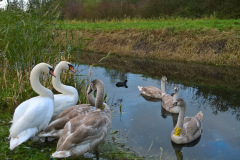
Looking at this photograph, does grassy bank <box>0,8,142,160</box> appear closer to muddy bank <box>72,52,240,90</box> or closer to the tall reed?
the tall reed

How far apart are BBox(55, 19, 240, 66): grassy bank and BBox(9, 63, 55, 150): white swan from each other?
286 inches

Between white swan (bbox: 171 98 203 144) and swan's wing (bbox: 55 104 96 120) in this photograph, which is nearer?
swan's wing (bbox: 55 104 96 120)

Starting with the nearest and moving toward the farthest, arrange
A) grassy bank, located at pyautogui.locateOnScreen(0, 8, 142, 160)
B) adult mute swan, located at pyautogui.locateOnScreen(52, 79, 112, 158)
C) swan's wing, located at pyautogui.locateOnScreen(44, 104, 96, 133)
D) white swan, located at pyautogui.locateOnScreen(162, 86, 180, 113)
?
adult mute swan, located at pyautogui.locateOnScreen(52, 79, 112, 158), swan's wing, located at pyautogui.locateOnScreen(44, 104, 96, 133), grassy bank, located at pyautogui.locateOnScreen(0, 8, 142, 160), white swan, located at pyautogui.locateOnScreen(162, 86, 180, 113)

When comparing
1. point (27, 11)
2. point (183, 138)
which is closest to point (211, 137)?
point (183, 138)

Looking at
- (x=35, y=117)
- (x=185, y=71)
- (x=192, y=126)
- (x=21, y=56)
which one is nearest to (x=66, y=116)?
(x=35, y=117)

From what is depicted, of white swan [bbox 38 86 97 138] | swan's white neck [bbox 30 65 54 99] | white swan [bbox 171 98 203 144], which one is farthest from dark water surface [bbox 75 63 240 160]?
swan's white neck [bbox 30 65 54 99]

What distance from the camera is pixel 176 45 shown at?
1438cm

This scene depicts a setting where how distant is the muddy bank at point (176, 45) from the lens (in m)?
→ 12.5

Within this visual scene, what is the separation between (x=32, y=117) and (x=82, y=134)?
1.00 m

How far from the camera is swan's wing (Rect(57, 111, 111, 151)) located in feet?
11.7

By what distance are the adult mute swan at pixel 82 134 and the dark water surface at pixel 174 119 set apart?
3.61 feet

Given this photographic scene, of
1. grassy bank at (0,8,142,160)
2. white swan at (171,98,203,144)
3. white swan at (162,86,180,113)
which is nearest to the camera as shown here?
white swan at (171,98,203,144)

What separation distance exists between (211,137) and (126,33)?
44.6ft

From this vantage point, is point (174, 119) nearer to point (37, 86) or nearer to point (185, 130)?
point (185, 130)
